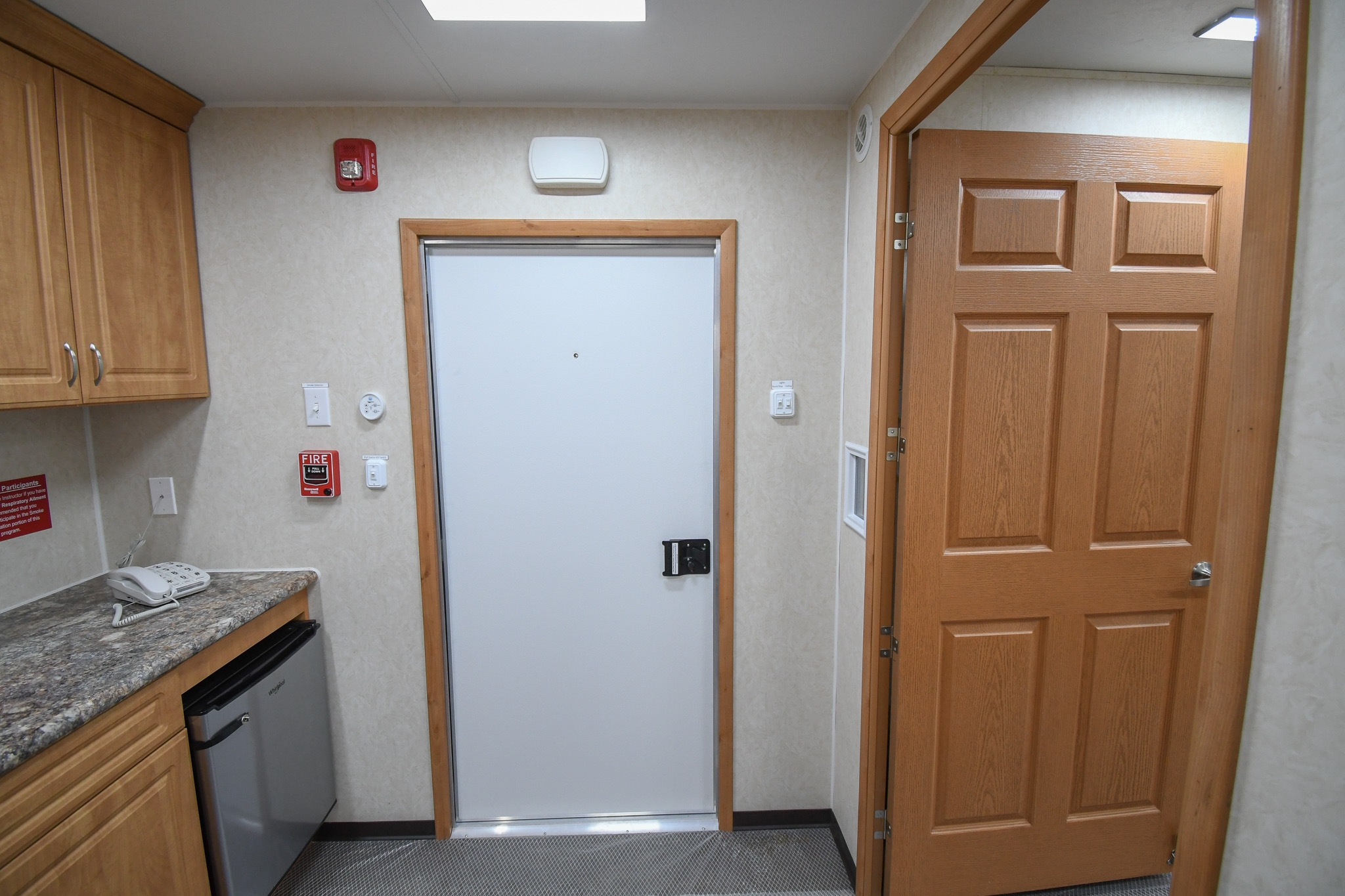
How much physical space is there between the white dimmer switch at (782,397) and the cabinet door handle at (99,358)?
1896mm

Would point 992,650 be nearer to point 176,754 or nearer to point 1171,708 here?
point 1171,708

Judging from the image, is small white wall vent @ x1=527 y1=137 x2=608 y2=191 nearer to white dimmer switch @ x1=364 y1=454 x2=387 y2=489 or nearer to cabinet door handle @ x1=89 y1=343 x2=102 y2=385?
white dimmer switch @ x1=364 y1=454 x2=387 y2=489

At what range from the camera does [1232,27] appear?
51.2 inches

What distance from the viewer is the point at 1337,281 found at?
A: 0.54 metres

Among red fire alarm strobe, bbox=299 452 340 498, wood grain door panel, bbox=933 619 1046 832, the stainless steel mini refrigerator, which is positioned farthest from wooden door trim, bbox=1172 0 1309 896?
red fire alarm strobe, bbox=299 452 340 498

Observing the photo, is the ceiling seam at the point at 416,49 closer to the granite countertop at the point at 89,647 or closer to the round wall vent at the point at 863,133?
the round wall vent at the point at 863,133

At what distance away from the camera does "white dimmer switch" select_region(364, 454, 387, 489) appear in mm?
1806

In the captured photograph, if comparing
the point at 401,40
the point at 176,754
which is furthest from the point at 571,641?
the point at 401,40

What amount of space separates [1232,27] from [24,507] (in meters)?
3.48

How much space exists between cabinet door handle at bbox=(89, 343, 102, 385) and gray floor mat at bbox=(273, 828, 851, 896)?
5.46 feet

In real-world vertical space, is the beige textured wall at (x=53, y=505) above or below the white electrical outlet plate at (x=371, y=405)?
below

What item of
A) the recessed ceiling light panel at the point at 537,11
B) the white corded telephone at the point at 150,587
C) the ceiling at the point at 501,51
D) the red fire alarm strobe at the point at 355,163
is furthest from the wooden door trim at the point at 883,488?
the white corded telephone at the point at 150,587

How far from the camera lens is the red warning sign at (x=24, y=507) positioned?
155 centimetres

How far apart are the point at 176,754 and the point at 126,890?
260mm
